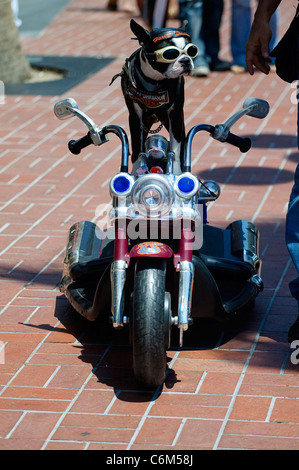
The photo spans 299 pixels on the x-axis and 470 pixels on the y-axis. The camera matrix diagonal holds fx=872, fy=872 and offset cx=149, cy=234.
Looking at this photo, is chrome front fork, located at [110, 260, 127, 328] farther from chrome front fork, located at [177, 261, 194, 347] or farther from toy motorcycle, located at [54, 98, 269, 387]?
chrome front fork, located at [177, 261, 194, 347]

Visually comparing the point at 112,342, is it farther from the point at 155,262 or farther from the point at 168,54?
the point at 168,54

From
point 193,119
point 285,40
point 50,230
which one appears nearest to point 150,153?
point 285,40

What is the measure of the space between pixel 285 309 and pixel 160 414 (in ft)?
4.13

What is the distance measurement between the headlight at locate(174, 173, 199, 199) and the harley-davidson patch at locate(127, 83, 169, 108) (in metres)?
0.41

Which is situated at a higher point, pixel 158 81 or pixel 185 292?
pixel 158 81

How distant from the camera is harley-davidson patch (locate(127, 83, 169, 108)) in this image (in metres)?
3.87

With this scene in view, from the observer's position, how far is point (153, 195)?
3617 millimetres

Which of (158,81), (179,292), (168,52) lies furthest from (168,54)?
(179,292)

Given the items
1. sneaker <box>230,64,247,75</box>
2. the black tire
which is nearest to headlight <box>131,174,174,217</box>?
the black tire

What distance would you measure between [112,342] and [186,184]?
0.94m

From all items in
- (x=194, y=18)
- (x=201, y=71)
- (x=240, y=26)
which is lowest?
(x=201, y=71)

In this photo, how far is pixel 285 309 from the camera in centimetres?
450

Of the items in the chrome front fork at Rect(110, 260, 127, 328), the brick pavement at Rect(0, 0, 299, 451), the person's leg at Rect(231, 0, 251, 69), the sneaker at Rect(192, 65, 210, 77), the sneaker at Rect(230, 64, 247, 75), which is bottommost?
the sneaker at Rect(230, 64, 247, 75)
